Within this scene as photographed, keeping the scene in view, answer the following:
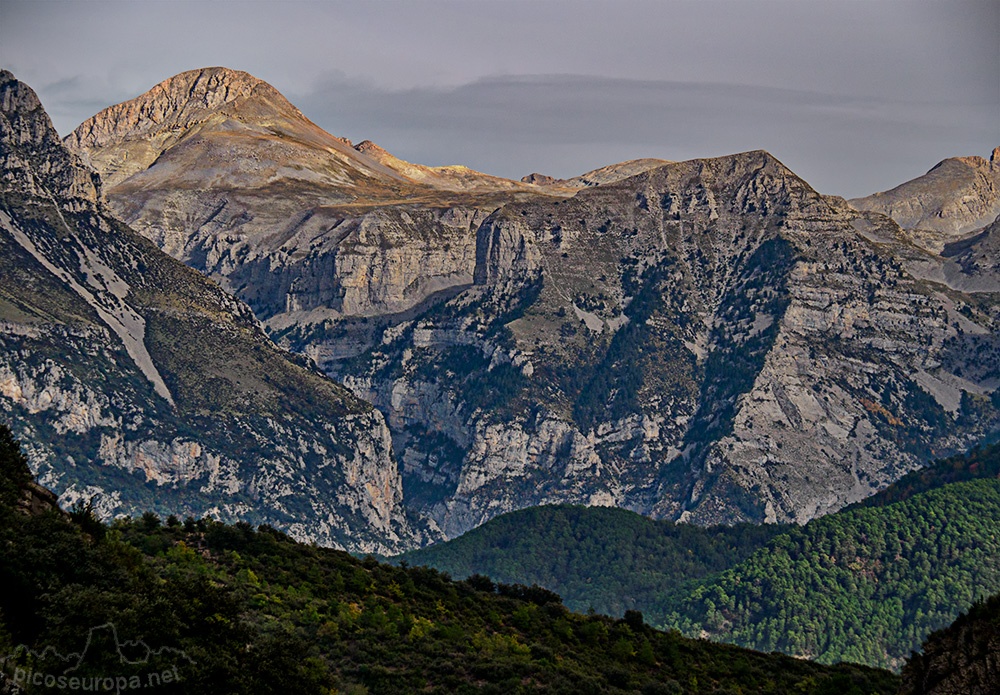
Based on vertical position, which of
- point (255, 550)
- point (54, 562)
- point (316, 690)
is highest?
point (255, 550)

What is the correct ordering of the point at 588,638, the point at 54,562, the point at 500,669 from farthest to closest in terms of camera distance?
1. the point at 588,638
2. the point at 500,669
3. the point at 54,562

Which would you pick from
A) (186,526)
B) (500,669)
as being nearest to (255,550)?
(186,526)

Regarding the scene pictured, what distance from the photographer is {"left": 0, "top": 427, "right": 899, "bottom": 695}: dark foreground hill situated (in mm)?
46656

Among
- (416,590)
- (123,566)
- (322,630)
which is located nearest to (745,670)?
(416,590)

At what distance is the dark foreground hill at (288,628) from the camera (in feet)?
153

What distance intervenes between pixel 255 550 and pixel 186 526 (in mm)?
5694

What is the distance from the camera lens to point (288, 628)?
71.4m

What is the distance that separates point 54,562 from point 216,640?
755 cm

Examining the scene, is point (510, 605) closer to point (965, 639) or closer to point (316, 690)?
point (316, 690)

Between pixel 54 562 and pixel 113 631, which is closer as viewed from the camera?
pixel 113 631

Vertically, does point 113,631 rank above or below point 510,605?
below

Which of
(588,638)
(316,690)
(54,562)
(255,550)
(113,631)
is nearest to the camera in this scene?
(113,631)

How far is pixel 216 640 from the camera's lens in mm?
52375

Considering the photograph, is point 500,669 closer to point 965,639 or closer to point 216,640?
point 216,640
